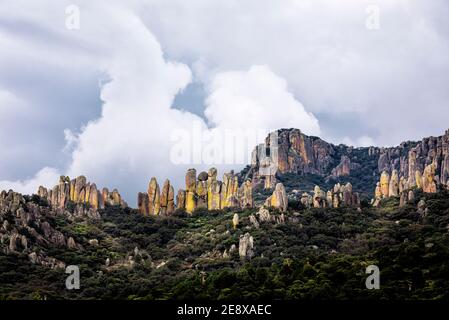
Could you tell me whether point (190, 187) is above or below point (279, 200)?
above

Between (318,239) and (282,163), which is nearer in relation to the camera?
(318,239)

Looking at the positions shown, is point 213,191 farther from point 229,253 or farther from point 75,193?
point 229,253

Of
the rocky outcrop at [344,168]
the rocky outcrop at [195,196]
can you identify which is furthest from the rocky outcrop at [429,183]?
the rocky outcrop at [344,168]

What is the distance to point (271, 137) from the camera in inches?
7352

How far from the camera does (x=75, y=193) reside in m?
110

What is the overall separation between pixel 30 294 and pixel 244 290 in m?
16.3

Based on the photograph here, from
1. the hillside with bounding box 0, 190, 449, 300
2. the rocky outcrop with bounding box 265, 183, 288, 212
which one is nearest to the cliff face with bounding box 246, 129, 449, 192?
the rocky outcrop with bounding box 265, 183, 288, 212

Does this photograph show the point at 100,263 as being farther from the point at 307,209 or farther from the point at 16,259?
the point at 307,209

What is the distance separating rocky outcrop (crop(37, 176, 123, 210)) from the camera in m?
109

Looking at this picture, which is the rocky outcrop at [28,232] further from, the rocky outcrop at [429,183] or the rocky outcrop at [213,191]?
the rocky outcrop at [429,183]

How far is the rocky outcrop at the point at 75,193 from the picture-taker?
109m

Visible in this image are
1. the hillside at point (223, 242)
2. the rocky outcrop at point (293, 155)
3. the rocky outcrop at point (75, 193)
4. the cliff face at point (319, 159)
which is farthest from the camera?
the rocky outcrop at point (293, 155)

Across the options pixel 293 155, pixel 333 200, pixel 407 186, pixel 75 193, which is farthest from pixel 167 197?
pixel 293 155
